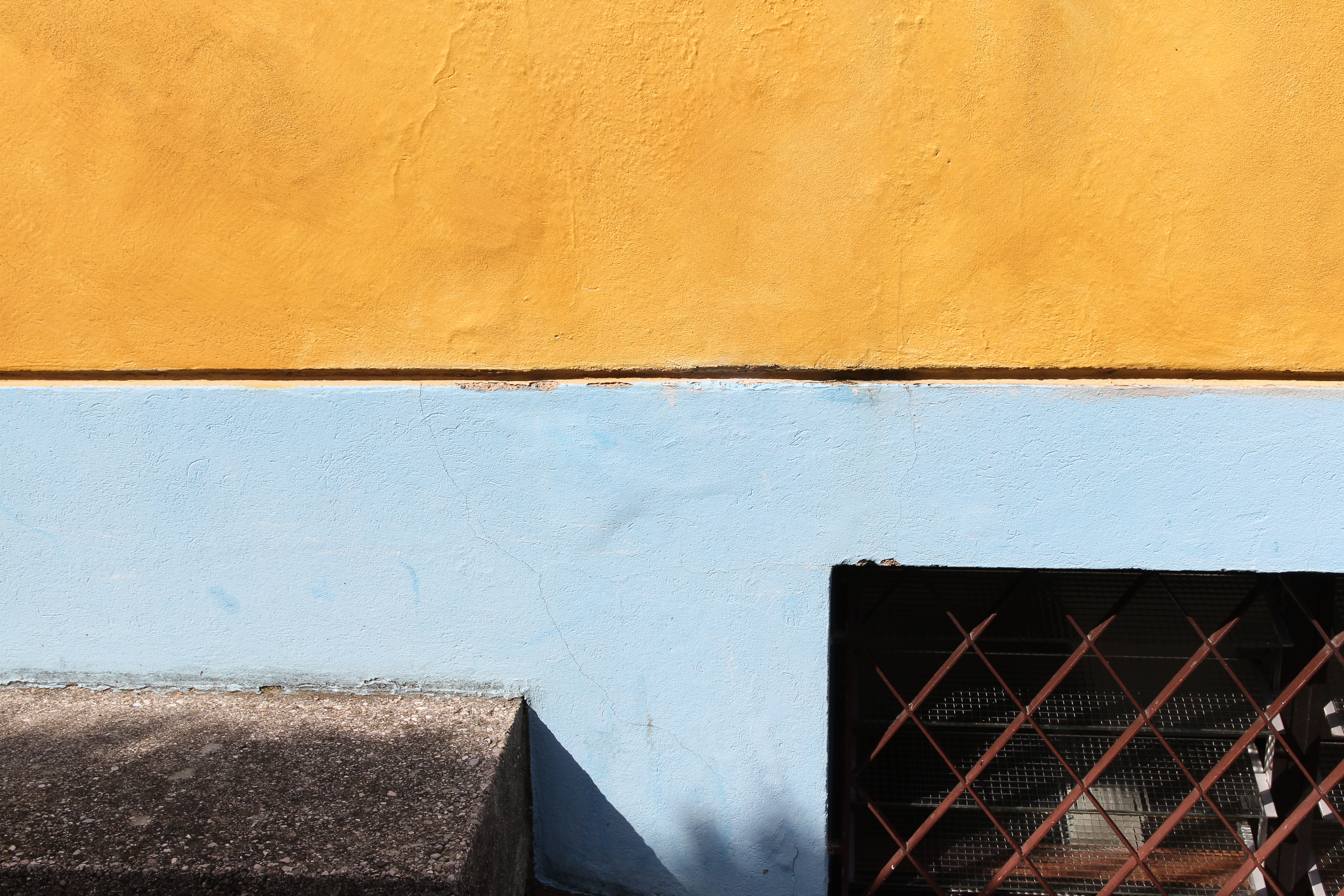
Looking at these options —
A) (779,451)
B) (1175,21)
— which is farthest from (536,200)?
(1175,21)

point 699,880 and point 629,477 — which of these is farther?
point 699,880

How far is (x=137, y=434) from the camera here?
6.59ft

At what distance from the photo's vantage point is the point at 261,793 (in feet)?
5.88

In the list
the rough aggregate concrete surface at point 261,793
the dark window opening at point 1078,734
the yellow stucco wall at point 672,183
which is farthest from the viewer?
the dark window opening at point 1078,734

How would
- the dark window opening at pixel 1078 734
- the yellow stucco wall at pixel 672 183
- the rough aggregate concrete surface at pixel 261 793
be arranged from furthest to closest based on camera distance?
1. the dark window opening at pixel 1078 734
2. the yellow stucco wall at pixel 672 183
3. the rough aggregate concrete surface at pixel 261 793

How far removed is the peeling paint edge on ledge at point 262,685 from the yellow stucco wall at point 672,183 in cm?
83

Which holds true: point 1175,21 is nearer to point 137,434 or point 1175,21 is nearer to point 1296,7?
point 1296,7

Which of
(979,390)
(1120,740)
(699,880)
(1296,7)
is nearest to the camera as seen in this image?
(1296,7)

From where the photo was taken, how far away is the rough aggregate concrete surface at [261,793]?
157cm

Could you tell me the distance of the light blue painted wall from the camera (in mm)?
1833

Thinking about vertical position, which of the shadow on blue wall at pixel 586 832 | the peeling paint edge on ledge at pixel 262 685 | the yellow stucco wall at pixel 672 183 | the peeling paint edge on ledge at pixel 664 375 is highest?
the yellow stucco wall at pixel 672 183

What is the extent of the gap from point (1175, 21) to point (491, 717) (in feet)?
7.29

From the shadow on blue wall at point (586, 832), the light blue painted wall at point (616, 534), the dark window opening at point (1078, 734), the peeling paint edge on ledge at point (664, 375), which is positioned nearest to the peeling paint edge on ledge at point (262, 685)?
the light blue painted wall at point (616, 534)

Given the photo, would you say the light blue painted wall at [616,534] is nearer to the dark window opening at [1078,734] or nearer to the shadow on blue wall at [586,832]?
the shadow on blue wall at [586,832]
